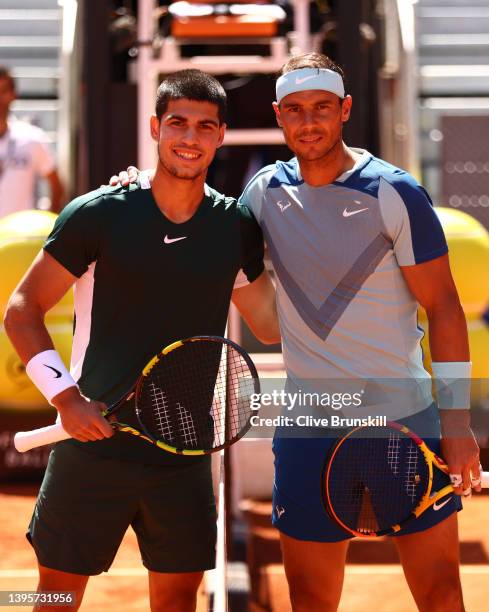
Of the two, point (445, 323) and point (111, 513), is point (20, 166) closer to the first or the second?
point (111, 513)

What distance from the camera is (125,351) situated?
2814 millimetres

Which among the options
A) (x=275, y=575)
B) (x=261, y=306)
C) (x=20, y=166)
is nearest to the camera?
(x=261, y=306)

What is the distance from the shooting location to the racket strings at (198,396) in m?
2.75

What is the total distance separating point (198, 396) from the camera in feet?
9.39

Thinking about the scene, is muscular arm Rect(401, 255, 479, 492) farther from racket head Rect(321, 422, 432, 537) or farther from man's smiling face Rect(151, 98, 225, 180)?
A: man's smiling face Rect(151, 98, 225, 180)

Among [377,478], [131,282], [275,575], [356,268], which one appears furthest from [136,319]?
[275,575]

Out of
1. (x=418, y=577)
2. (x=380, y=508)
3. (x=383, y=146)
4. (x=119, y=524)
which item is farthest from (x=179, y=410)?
(x=383, y=146)

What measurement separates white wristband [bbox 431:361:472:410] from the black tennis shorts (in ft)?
2.52

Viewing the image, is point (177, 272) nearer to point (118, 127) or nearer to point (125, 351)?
point (125, 351)

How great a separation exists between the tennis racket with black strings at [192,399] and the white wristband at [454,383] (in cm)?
53

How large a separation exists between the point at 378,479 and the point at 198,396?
577 mm

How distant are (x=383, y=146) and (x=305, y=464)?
557cm

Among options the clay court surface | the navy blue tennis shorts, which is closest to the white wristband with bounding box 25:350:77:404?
the navy blue tennis shorts

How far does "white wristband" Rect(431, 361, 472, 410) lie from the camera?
2.76 metres
